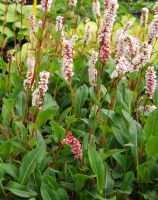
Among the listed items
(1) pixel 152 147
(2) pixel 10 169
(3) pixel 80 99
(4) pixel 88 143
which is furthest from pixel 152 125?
(2) pixel 10 169

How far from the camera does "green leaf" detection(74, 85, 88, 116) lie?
2.88 m

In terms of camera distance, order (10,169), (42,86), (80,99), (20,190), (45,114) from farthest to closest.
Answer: (80,99), (45,114), (10,169), (20,190), (42,86)

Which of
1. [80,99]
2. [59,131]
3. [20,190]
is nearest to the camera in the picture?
[20,190]

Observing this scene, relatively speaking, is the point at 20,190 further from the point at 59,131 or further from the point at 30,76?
the point at 30,76

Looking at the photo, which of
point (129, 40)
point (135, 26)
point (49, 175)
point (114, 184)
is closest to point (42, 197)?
point (49, 175)

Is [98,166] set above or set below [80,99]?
below

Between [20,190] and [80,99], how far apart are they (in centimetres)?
90

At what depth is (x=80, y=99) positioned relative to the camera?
2.90m

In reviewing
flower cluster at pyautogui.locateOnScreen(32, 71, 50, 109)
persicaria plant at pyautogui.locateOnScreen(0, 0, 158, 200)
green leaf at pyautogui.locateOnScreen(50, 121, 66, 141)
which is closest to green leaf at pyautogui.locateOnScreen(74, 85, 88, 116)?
persicaria plant at pyautogui.locateOnScreen(0, 0, 158, 200)

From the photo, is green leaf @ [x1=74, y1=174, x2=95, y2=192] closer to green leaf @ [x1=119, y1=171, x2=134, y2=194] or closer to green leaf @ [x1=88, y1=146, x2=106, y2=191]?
green leaf @ [x1=88, y1=146, x2=106, y2=191]

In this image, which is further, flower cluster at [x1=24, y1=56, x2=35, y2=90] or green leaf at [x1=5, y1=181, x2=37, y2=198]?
flower cluster at [x1=24, y1=56, x2=35, y2=90]

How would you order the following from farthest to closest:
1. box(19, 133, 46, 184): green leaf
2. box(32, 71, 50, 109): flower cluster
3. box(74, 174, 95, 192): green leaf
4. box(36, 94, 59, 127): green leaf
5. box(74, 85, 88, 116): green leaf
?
box(74, 85, 88, 116): green leaf → box(36, 94, 59, 127): green leaf → box(19, 133, 46, 184): green leaf → box(74, 174, 95, 192): green leaf → box(32, 71, 50, 109): flower cluster

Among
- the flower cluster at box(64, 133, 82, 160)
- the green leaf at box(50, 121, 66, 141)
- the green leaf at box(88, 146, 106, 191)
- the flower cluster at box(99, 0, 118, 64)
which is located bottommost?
the green leaf at box(88, 146, 106, 191)

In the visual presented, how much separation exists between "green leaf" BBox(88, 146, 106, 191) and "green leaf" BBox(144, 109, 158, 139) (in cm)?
40
